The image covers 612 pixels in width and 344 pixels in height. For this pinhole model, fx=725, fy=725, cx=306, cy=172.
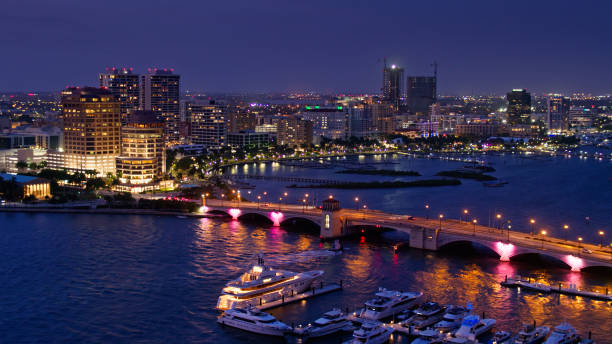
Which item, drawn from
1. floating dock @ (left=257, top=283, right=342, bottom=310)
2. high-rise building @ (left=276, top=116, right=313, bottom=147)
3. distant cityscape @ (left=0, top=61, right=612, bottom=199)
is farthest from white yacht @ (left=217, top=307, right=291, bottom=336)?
high-rise building @ (left=276, top=116, right=313, bottom=147)

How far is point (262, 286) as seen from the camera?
2052 cm

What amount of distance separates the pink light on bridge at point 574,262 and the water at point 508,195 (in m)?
4.45

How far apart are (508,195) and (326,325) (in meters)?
28.0

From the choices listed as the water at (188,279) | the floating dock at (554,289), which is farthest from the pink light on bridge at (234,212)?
the floating dock at (554,289)

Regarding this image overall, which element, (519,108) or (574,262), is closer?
(574,262)

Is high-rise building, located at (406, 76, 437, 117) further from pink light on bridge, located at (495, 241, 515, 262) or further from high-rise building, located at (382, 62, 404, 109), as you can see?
pink light on bridge, located at (495, 241, 515, 262)

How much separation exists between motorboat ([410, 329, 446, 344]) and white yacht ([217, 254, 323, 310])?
179 inches

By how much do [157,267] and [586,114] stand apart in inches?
5440

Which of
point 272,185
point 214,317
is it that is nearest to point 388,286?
point 214,317

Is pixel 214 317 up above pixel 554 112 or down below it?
below

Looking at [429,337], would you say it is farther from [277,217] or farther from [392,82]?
[392,82]

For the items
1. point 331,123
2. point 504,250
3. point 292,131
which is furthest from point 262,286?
point 331,123

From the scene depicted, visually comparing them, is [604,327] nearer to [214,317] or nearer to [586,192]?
[214,317]

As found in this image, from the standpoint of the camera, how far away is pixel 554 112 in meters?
126
